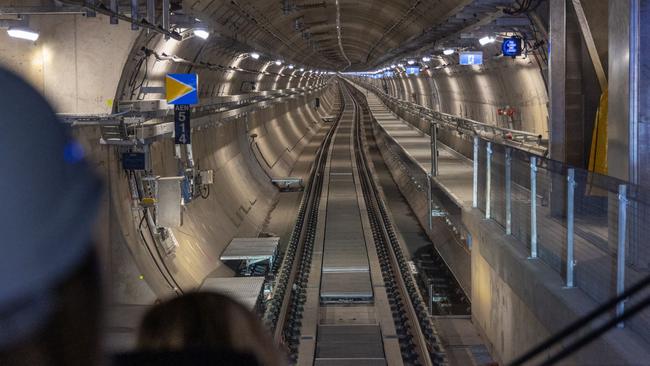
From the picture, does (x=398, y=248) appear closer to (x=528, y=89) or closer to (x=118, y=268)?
(x=118, y=268)

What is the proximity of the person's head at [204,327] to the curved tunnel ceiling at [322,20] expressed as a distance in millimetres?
9861

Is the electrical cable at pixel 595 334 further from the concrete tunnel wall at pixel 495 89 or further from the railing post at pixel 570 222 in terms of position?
the concrete tunnel wall at pixel 495 89

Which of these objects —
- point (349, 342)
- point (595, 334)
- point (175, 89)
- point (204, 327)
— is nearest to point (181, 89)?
point (175, 89)

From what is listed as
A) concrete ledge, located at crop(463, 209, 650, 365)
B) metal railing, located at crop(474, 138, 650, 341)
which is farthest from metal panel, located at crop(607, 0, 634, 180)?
concrete ledge, located at crop(463, 209, 650, 365)

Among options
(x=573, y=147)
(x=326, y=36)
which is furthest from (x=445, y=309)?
(x=326, y=36)

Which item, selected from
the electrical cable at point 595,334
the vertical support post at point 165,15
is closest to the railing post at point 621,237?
the electrical cable at point 595,334

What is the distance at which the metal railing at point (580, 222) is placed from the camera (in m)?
4.82

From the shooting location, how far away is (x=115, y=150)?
9.97 meters

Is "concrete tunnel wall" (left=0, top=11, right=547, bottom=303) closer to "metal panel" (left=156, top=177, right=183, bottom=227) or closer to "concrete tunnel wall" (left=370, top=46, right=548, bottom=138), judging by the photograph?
"concrete tunnel wall" (left=370, top=46, right=548, bottom=138)

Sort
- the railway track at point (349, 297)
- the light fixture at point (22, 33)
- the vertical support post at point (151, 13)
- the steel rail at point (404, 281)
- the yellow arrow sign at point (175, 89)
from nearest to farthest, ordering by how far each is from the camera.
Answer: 1. the steel rail at point (404, 281)
2. the railway track at point (349, 297)
3. the light fixture at point (22, 33)
4. the vertical support post at point (151, 13)
5. the yellow arrow sign at point (175, 89)

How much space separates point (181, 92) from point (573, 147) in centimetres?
581

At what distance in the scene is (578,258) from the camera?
575 cm

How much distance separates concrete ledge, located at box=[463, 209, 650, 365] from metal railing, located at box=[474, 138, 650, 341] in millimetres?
113

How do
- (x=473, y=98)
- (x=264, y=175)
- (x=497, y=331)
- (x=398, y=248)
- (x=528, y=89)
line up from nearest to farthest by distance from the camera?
(x=497, y=331) < (x=398, y=248) < (x=528, y=89) < (x=264, y=175) < (x=473, y=98)
